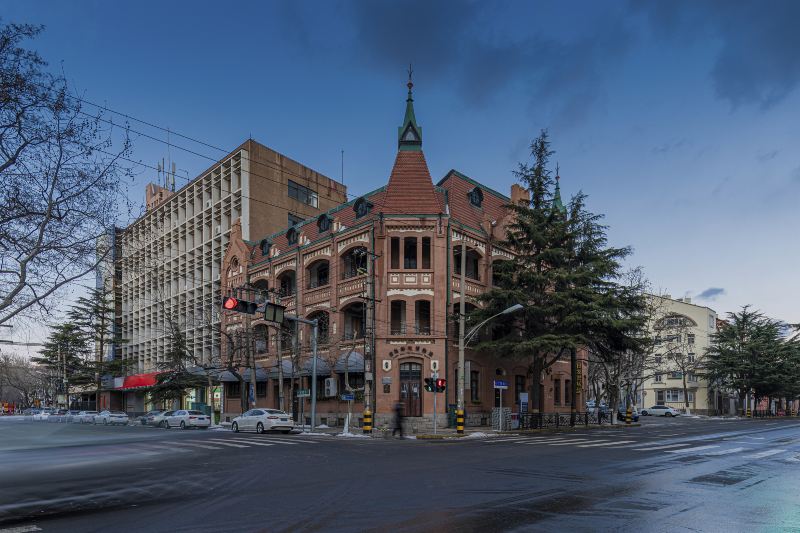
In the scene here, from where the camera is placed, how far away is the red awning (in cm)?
6494

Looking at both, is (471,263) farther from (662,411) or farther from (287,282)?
(662,411)

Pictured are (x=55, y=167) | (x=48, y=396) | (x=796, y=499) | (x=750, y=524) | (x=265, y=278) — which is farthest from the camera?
(x=48, y=396)

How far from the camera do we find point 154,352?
6725 cm

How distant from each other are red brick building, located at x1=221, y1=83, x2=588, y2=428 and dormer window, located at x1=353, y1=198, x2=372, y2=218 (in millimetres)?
88

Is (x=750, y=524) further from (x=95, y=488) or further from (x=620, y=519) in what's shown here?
(x=95, y=488)

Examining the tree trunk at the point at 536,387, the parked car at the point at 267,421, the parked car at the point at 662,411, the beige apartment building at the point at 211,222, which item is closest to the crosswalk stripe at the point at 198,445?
the parked car at the point at 267,421

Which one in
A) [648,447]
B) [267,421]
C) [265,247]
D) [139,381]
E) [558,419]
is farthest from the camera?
[139,381]

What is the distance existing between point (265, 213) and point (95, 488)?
1767 inches

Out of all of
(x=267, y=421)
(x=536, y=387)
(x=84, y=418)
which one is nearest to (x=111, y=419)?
(x=84, y=418)

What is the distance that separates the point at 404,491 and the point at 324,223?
34.0m

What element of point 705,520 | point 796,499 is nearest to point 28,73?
point 705,520

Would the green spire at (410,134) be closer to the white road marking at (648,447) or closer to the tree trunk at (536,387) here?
the tree trunk at (536,387)

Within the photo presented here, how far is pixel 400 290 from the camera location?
124ft

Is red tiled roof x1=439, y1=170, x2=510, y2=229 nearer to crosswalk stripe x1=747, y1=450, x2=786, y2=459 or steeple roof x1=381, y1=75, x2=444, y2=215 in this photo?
steeple roof x1=381, y1=75, x2=444, y2=215
